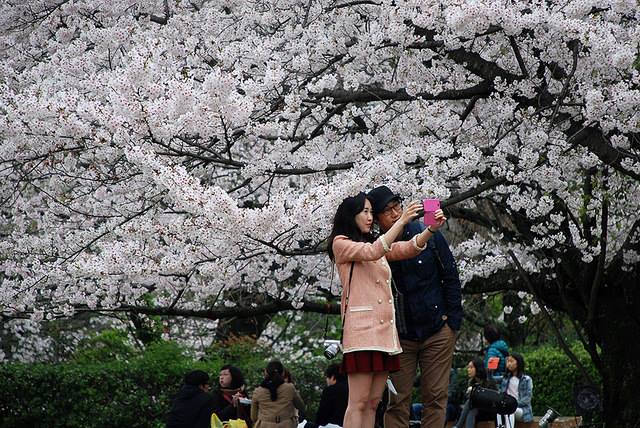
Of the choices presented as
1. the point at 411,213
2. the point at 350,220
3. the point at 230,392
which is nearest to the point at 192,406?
the point at 230,392

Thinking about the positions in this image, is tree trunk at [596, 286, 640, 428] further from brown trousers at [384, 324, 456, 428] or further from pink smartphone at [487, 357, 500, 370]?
brown trousers at [384, 324, 456, 428]

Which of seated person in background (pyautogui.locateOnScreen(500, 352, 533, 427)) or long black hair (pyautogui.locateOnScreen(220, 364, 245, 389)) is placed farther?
long black hair (pyautogui.locateOnScreen(220, 364, 245, 389))

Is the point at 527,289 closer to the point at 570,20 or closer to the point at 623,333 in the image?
the point at 623,333

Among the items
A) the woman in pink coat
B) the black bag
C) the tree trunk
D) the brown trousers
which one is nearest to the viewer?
the woman in pink coat

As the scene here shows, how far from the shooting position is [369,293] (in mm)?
5418

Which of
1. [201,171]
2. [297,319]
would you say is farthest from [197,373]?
[297,319]

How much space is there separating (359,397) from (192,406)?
374cm

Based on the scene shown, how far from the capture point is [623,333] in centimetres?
990

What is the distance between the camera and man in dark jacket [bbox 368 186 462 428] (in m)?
5.71

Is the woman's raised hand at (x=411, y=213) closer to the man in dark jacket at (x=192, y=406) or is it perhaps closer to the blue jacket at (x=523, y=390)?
the man in dark jacket at (x=192, y=406)

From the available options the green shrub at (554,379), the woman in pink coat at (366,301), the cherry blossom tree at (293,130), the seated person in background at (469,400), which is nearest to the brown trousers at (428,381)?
the woman in pink coat at (366,301)

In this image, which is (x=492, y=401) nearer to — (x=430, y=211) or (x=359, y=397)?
(x=359, y=397)

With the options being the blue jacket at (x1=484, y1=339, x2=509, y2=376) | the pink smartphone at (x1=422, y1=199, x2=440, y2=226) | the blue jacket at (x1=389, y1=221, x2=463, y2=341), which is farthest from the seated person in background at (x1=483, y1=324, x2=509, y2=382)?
the pink smartphone at (x1=422, y1=199, x2=440, y2=226)

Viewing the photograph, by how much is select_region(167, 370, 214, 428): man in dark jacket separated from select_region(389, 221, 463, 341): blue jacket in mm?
3384
